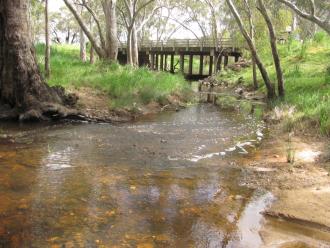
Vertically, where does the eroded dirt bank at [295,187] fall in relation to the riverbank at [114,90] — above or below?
below

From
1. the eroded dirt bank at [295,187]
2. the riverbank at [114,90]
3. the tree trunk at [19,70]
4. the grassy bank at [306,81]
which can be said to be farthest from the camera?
the riverbank at [114,90]

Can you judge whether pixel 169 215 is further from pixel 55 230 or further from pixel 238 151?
pixel 238 151

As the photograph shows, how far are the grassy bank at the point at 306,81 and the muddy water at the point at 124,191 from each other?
141 cm

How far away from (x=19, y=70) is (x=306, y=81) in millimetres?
10183

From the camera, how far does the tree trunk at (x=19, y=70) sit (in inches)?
382

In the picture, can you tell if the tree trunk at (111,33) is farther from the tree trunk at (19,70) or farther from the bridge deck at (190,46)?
the bridge deck at (190,46)

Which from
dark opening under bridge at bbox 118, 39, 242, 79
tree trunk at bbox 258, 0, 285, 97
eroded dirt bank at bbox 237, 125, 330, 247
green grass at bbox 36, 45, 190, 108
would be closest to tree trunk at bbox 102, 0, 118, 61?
green grass at bbox 36, 45, 190, 108

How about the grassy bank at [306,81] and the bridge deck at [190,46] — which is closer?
the grassy bank at [306,81]

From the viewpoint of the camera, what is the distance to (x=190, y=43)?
34.7 metres

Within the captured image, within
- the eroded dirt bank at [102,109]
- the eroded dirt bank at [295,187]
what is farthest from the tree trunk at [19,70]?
the eroded dirt bank at [295,187]

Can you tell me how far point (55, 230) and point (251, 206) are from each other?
234 cm

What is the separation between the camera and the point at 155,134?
954 centimetres

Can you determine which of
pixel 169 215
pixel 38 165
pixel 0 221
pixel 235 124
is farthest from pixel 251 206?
A: pixel 235 124

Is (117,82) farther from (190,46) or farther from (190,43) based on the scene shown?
(190,43)
